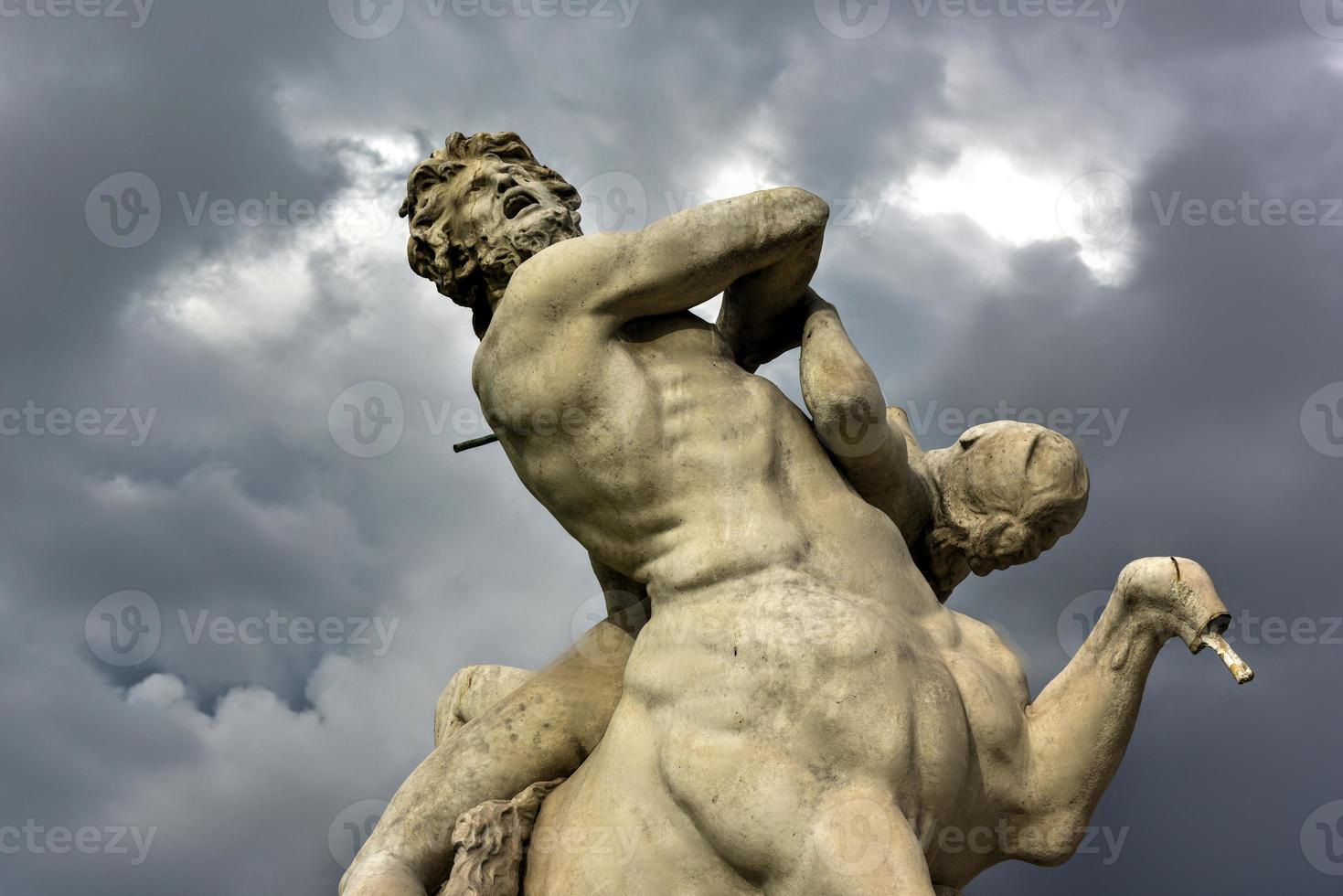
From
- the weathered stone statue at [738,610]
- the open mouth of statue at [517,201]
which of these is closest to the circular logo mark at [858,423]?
the weathered stone statue at [738,610]

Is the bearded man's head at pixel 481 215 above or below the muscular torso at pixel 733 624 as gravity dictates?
above

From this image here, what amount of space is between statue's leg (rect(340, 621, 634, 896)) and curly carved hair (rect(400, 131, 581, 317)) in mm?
1634

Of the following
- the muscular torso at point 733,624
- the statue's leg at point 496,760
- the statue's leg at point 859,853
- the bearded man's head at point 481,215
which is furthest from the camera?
the bearded man's head at point 481,215

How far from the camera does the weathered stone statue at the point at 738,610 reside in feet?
20.3

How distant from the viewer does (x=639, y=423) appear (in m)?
6.61

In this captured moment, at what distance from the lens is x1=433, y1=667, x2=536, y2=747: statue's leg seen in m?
7.89

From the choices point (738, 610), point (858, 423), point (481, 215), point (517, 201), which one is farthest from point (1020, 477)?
point (481, 215)

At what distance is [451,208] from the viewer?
24.1 feet

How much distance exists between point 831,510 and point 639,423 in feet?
2.75

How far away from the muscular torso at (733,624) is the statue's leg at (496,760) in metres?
0.26

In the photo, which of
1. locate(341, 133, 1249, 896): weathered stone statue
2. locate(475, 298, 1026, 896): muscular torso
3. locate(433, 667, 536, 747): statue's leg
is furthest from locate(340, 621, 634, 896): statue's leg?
locate(433, 667, 536, 747): statue's leg

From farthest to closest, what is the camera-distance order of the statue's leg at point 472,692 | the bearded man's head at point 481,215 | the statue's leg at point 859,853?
the statue's leg at point 472,692, the bearded man's head at point 481,215, the statue's leg at point 859,853

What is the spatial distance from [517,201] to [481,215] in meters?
0.17

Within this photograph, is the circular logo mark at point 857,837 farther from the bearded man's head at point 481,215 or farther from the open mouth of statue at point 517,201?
the open mouth of statue at point 517,201
